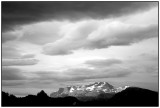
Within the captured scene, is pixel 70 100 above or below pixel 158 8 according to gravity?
below

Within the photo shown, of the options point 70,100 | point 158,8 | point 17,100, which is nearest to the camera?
point 158,8

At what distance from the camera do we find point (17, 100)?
371 feet

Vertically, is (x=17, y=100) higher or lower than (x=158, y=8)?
lower

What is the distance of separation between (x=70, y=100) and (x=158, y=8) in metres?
125

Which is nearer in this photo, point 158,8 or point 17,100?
point 158,8

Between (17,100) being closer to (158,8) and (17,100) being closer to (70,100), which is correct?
(70,100)

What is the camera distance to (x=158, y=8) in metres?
49.4

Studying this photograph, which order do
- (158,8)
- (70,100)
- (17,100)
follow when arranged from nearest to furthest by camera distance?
(158,8)
(17,100)
(70,100)

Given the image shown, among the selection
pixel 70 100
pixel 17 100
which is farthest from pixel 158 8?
pixel 70 100

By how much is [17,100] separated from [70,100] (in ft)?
189

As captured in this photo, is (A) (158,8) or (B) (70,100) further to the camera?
(B) (70,100)

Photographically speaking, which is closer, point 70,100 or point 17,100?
point 17,100

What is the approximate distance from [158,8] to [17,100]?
85.1 m
